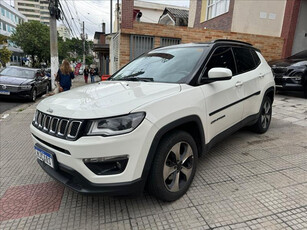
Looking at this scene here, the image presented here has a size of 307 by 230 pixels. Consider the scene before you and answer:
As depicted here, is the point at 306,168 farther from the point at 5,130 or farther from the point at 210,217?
the point at 5,130

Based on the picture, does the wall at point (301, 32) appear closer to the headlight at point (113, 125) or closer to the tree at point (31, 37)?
the headlight at point (113, 125)

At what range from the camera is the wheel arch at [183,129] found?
6.68 feet

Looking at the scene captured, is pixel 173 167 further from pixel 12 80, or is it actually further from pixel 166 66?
pixel 12 80

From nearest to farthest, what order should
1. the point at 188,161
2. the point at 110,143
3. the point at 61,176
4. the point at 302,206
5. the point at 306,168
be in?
the point at 110,143 → the point at 61,176 → the point at 302,206 → the point at 188,161 → the point at 306,168

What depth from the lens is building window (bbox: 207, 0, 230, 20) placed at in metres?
13.8

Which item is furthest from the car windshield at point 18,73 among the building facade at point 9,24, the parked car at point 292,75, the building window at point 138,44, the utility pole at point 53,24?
the building facade at point 9,24

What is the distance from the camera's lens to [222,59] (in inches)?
127

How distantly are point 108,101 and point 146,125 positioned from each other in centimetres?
46

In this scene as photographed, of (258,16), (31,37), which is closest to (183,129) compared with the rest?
(258,16)

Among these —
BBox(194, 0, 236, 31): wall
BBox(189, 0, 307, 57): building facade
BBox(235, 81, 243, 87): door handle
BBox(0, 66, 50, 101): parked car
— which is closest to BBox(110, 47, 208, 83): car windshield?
BBox(235, 81, 243, 87): door handle

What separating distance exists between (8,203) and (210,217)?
7.24 ft

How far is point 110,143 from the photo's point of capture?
1862 millimetres

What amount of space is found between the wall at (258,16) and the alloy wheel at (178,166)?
12178 mm

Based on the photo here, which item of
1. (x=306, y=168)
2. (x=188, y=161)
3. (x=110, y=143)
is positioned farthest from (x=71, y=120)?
(x=306, y=168)
